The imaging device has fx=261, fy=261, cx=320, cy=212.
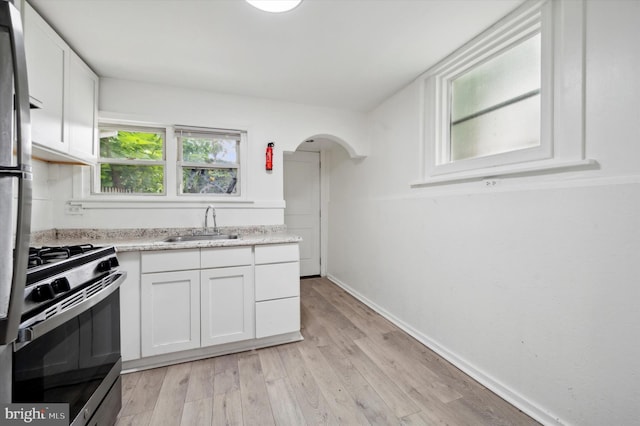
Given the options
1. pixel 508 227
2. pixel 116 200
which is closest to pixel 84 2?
pixel 116 200

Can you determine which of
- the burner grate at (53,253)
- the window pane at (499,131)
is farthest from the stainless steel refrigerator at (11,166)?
the window pane at (499,131)

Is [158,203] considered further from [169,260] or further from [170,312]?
[170,312]

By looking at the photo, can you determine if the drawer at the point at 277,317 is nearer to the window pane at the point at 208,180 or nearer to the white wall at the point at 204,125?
the white wall at the point at 204,125

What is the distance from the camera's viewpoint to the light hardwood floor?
1.46 metres

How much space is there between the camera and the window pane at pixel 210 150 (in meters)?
2.62

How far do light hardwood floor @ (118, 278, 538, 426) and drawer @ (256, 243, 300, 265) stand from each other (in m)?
0.74

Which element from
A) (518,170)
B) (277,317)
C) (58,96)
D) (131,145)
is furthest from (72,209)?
(518,170)

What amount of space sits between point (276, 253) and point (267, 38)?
1.62 metres

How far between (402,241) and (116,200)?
105 inches

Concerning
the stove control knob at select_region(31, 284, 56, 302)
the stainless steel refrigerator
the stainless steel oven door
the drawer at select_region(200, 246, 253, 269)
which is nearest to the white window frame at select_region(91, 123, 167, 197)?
the drawer at select_region(200, 246, 253, 269)

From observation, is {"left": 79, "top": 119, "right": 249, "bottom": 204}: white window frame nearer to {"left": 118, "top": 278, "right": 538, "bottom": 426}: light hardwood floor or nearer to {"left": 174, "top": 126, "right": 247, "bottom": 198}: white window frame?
{"left": 174, "top": 126, "right": 247, "bottom": 198}: white window frame

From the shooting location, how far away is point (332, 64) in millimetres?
2141

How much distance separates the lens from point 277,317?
2.24m

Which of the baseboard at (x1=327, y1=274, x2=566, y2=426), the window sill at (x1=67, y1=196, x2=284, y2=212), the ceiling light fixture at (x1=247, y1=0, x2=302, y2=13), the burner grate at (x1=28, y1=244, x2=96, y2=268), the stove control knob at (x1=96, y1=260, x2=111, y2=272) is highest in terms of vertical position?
the ceiling light fixture at (x1=247, y1=0, x2=302, y2=13)
